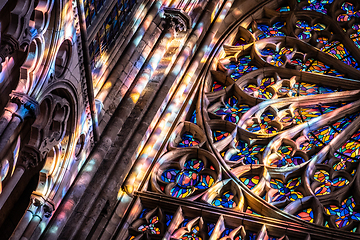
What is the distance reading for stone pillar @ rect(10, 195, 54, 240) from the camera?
22.3ft

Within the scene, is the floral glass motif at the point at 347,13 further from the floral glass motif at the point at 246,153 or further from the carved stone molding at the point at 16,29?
the carved stone molding at the point at 16,29

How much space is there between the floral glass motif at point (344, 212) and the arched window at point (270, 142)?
0.02 metres

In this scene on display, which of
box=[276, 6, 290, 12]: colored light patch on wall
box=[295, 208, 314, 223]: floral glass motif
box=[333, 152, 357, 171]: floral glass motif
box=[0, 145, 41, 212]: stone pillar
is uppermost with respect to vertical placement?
box=[276, 6, 290, 12]: colored light patch on wall

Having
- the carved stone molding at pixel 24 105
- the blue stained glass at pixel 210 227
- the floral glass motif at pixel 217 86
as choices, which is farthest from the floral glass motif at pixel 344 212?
the carved stone molding at pixel 24 105

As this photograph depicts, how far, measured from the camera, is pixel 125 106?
30.0 feet

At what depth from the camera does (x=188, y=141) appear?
10617 mm

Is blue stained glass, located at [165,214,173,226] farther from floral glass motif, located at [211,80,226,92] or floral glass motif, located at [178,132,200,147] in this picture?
floral glass motif, located at [211,80,226,92]

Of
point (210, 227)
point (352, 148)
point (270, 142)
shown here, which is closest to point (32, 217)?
point (210, 227)

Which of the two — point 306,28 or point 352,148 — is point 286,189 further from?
point 306,28

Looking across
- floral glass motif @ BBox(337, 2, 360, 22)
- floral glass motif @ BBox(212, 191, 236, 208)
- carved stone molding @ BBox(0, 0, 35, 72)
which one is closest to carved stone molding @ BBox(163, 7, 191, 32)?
floral glass motif @ BBox(212, 191, 236, 208)

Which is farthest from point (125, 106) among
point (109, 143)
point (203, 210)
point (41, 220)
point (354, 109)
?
point (354, 109)

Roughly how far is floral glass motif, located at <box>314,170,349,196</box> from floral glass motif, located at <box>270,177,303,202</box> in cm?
31

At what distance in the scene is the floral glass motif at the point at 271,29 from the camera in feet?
42.9

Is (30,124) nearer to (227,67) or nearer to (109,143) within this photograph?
(109,143)
